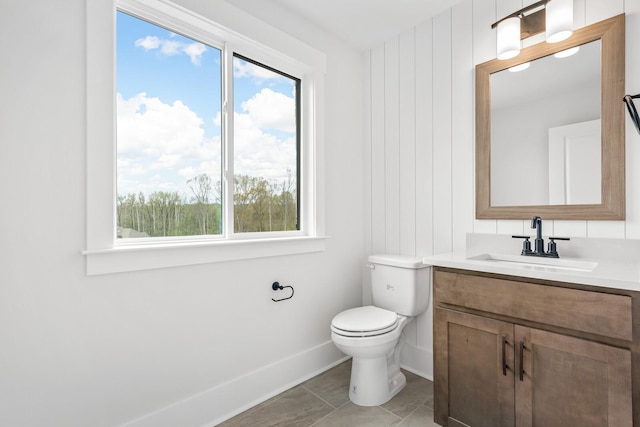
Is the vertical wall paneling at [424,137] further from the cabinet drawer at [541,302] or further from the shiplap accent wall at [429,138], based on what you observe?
the cabinet drawer at [541,302]

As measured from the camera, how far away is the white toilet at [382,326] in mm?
1810

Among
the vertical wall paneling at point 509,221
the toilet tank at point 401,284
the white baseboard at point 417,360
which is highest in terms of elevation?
the vertical wall paneling at point 509,221

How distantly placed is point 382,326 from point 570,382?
84 centimetres

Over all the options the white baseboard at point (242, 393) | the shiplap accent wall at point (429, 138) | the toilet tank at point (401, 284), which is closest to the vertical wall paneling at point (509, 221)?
the shiplap accent wall at point (429, 138)

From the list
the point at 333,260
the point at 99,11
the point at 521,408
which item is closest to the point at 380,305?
the point at 333,260

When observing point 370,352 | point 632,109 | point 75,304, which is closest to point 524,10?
point 632,109

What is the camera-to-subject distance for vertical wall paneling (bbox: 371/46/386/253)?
8.13 feet

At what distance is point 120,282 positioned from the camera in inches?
56.2

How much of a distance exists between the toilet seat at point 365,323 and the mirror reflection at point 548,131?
3.04 feet

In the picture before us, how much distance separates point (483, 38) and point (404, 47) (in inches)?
21.7

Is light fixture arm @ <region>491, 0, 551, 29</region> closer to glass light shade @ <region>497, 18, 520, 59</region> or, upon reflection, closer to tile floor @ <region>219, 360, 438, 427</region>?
glass light shade @ <region>497, 18, 520, 59</region>

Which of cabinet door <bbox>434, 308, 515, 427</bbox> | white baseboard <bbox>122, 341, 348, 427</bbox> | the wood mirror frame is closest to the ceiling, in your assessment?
the wood mirror frame

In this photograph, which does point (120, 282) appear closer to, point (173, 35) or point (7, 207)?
point (7, 207)

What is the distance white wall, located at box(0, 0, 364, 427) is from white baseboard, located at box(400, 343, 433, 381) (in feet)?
3.07
